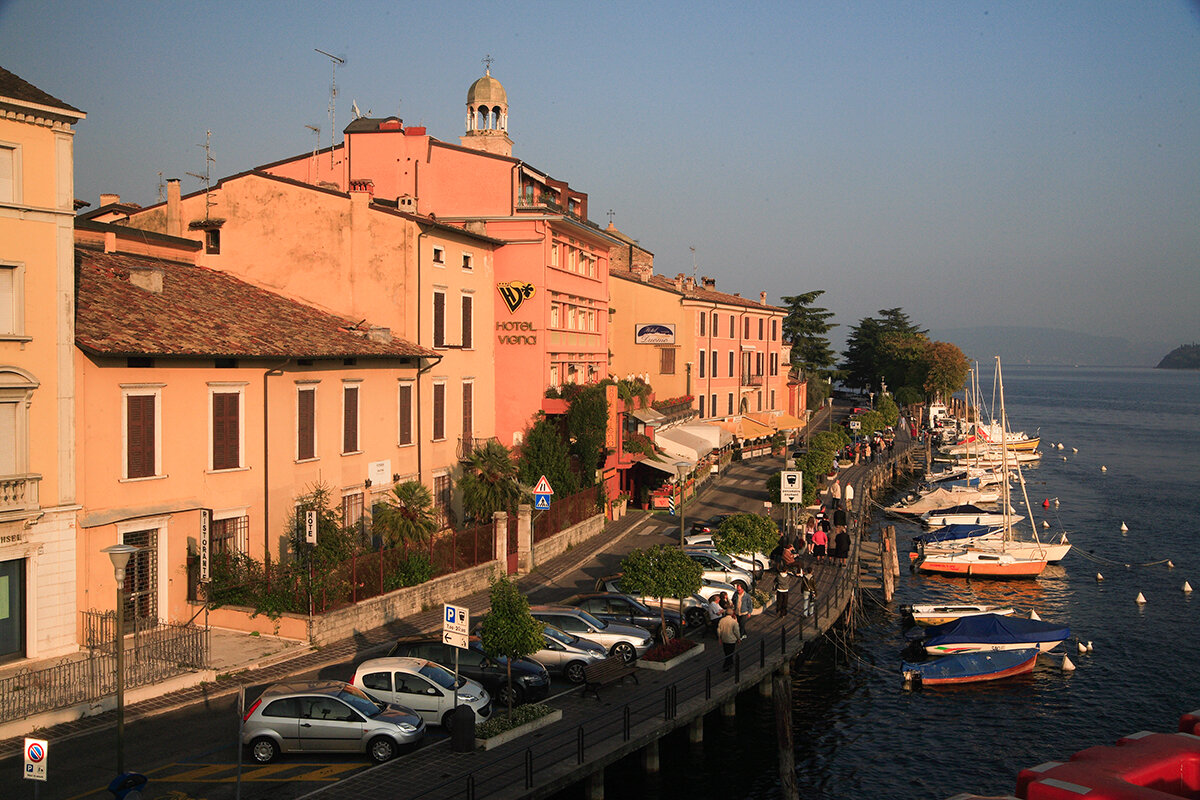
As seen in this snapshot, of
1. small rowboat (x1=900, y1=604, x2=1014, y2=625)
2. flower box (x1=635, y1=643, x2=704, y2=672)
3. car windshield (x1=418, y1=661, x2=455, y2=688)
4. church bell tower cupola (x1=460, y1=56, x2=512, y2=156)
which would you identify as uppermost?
church bell tower cupola (x1=460, y1=56, x2=512, y2=156)

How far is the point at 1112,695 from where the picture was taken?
32.1 m

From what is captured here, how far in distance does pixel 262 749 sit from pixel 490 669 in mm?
5726

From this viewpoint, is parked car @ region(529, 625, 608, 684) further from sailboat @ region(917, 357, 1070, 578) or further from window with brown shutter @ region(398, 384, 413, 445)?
sailboat @ region(917, 357, 1070, 578)

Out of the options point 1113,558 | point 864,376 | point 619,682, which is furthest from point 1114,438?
point 619,682

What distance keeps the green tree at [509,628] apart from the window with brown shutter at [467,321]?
20.2m

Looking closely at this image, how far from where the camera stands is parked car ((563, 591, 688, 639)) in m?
29.3

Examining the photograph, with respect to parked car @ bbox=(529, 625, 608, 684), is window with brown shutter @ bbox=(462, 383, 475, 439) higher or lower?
higher

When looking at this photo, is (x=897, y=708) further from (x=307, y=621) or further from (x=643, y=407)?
(x=643, y=407)

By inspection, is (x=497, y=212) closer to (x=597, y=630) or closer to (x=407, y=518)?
(x=407, y=518)

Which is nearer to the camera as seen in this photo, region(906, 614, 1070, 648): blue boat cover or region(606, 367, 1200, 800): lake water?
region(606, 367, 1200, 800): lake water

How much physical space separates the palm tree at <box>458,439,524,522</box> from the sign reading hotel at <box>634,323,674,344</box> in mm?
21495

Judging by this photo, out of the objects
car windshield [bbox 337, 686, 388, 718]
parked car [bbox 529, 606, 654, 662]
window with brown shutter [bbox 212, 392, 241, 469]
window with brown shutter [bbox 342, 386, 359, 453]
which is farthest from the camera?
window with brown shutter [bbox 342, 386, 359, 453]

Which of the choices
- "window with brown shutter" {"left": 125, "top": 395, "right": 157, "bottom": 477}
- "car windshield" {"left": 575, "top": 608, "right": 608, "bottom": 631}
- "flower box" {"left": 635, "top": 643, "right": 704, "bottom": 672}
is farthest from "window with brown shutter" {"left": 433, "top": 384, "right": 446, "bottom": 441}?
"flower box" {"left": 635, "top": 643, "right": 704, "bottom": 672}

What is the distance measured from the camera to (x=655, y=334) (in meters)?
57.3
